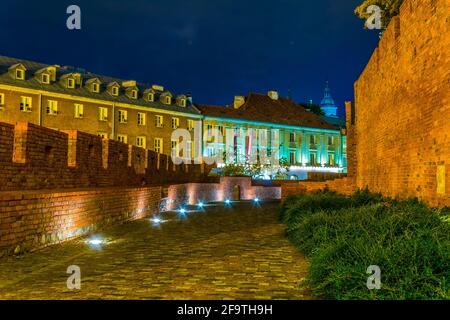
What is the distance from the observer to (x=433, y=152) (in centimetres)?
880

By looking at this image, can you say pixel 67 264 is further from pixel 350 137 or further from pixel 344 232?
pixel 350 137

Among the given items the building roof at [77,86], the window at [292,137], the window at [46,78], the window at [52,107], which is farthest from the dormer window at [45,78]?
the window at [292,137]

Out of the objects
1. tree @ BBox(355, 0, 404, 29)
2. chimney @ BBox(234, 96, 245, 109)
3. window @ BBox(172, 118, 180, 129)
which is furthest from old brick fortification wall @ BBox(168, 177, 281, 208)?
chimney @ BBox(234, 96, 245, 109)

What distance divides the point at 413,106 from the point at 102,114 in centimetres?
4381

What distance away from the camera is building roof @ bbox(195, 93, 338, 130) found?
6119 cm

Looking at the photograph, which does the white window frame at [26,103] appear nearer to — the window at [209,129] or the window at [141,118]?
the window at [141,118]

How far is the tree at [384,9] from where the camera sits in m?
19.8

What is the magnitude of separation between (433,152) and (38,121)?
41.5 m

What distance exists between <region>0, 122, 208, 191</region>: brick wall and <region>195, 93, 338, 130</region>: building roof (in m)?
40.4

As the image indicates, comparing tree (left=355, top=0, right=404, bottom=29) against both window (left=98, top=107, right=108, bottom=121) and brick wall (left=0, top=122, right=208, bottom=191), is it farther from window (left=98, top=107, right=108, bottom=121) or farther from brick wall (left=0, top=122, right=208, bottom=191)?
window (left=98, top=107, right=108, bottom=121)

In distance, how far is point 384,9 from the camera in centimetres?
2138

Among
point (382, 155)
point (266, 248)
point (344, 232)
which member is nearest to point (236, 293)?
point (344, 232)

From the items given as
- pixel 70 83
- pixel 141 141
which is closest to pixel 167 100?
pixel 141 141

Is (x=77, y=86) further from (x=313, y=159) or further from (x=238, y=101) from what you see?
(x=313, y=159)
